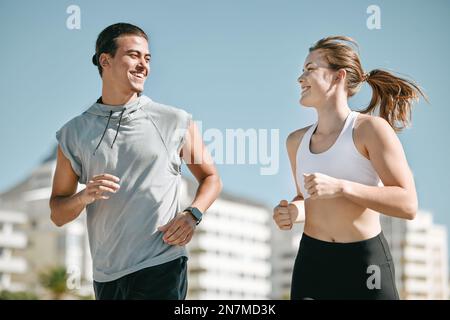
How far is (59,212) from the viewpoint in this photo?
404 centimetres

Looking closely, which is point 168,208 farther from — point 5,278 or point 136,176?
point 5,278

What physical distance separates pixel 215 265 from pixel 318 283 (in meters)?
107

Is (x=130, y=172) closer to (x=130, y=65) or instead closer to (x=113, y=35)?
(x=130, y=65)

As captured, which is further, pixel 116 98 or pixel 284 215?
pixel 116 98

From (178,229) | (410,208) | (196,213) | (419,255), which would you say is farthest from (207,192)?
(419,255)

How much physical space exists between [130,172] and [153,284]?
540 mm

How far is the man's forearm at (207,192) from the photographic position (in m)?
4.05

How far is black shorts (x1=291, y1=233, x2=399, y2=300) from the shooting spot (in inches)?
146

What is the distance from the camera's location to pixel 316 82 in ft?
13.1

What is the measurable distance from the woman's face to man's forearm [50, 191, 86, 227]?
3.72 ft

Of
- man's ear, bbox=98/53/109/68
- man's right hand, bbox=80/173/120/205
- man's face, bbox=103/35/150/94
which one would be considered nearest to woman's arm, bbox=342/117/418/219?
man's right hand, bbox=80/173/120/205

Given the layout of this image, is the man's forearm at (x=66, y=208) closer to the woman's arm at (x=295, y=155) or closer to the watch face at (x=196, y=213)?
the watch face at (x=196, y=213)

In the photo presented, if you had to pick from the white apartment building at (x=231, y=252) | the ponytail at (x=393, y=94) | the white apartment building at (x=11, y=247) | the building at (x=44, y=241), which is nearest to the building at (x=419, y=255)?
the white apartment building at (x=231, y=252)

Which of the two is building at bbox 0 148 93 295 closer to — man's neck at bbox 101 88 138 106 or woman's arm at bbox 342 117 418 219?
man's neck at bbox 101 88 138 106
